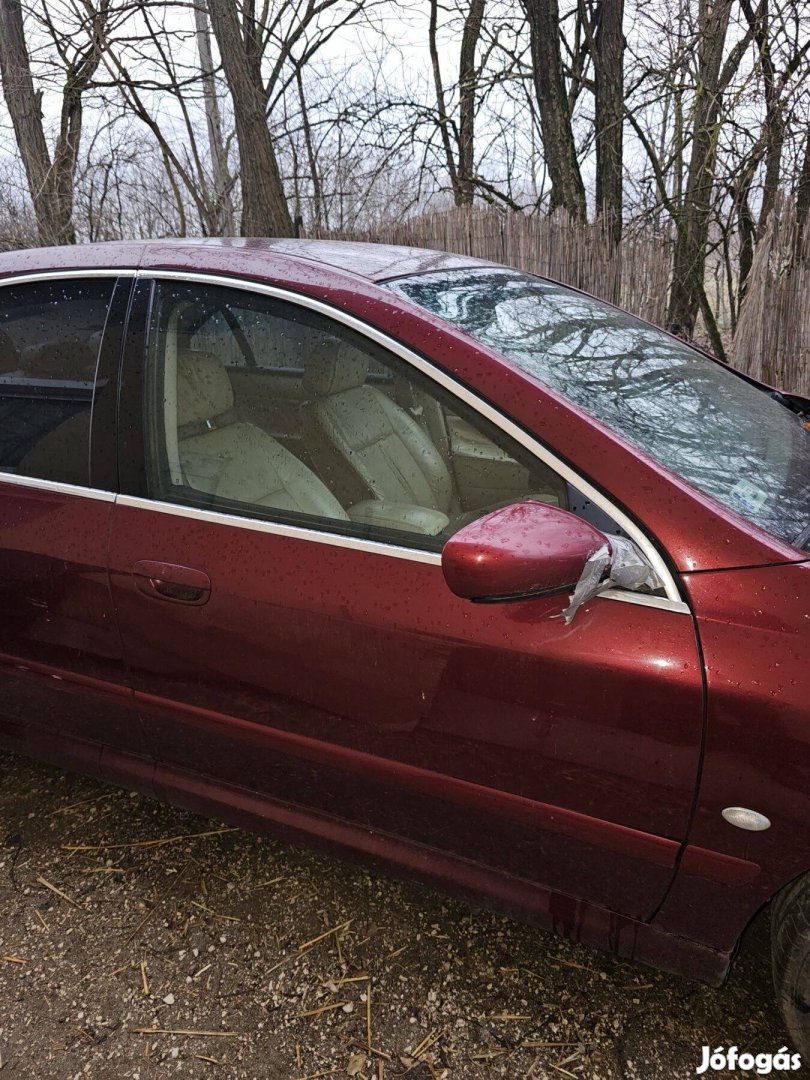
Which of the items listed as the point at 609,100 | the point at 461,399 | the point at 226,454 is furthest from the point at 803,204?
the point at 226,454

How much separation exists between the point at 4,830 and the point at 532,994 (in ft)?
5.16

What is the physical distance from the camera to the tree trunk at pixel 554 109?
671 centimetres

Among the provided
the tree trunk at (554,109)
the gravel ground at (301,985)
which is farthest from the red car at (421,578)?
the tree trunk at (554,109)

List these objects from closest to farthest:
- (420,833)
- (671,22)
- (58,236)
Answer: (420,833) < (671,22) < (58,236)

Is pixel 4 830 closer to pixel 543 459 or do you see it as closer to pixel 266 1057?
pixel 266 1057

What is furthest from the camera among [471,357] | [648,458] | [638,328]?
[638,328]

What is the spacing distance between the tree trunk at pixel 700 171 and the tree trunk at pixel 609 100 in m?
0.73

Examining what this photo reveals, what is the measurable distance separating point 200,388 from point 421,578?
76 centimetres

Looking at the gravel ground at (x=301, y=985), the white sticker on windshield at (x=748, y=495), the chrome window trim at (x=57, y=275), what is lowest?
the gravel ground at (x=301, y=985)

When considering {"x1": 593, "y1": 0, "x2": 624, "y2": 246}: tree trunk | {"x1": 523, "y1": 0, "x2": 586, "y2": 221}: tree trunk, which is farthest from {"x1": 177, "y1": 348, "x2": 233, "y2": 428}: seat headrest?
{"x1": 593, "y1": 0, "x2": 624, "y2": 246}: tree trunk

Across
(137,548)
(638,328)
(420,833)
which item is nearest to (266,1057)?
(420,833)

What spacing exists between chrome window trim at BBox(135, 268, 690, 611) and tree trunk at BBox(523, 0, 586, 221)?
567 cm

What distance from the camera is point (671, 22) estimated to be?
6457mm

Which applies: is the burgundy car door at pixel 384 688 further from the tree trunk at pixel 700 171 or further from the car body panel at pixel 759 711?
the tree trunk at pixel 700 171
